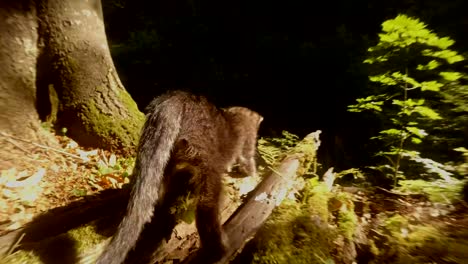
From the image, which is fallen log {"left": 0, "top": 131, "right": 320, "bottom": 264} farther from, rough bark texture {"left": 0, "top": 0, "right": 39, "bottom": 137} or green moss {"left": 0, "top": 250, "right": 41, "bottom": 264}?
rough bark texture {"left": 0, "top": 0, "right": 39, "bottom": 137}

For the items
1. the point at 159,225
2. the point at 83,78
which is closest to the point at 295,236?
the point at 159,225

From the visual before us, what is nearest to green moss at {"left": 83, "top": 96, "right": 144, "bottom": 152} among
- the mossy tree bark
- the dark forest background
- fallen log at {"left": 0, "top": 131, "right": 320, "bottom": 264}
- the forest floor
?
the mossy tree bark

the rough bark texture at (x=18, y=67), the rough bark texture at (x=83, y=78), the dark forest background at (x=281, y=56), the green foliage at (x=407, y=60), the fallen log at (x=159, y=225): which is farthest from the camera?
the dark forest background at (x=281, y=56)

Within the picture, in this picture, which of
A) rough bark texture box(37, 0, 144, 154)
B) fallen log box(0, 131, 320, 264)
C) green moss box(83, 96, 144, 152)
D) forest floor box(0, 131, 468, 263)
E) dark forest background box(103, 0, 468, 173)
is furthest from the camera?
dark forest background box(103, 0, 468, 173)

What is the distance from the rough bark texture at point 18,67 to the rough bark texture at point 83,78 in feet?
0.38

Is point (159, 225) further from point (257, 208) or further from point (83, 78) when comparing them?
point (83, 78)

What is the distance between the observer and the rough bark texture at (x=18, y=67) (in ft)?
13.5

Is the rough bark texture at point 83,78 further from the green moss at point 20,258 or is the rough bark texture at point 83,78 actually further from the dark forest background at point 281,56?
the dark forest background at point 281,56

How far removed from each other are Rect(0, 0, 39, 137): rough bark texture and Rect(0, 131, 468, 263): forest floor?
0.81 feet

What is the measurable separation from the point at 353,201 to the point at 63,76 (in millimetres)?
3671

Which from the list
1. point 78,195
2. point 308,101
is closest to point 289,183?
point 78,195

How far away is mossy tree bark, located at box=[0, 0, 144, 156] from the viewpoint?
13.7 ft

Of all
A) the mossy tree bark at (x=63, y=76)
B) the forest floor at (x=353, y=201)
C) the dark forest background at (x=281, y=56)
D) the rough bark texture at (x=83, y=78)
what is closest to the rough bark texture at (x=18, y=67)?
the mossy tree bark at (x=63, y=76)

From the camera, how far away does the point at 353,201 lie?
3.21 metres
